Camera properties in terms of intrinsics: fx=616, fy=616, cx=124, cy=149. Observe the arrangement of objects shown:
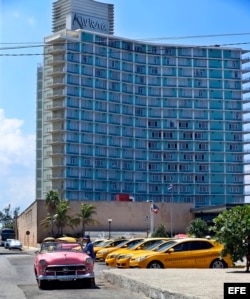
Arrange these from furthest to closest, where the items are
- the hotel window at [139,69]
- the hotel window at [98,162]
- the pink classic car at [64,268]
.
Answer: the hotel window at [139,69] → the hotel window at [98,162] → the pink classic car at [64,268]

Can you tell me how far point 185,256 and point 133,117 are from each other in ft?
342

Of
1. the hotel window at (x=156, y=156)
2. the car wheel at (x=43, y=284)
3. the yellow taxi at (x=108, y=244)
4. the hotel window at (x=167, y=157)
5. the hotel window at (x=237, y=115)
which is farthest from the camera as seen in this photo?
the hotel window at (x=237, y=115)

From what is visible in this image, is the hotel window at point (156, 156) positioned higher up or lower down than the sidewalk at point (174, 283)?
higher up

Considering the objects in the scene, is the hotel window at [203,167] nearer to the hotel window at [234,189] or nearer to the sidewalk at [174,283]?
the hotel window at [234,189]

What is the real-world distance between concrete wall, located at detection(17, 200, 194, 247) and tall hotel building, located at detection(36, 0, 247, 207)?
92.3ft

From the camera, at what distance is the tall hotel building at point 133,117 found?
396 feet

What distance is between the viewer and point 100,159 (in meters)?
122

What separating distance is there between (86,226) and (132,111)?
151ft

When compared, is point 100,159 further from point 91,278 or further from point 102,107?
point 91,278

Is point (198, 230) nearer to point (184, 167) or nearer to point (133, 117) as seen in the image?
point (184, 167)

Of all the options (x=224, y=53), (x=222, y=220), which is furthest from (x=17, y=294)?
(x=224, y=53)

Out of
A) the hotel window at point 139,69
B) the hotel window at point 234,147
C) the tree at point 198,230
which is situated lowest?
the tree at point 198,230

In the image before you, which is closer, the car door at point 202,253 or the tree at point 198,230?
the car door at point 202,253


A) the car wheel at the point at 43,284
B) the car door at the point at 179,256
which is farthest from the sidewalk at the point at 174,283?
the car door at the point at 179,256
